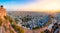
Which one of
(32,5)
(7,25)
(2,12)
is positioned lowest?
(7,25)

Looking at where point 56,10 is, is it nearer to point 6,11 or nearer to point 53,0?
point 53,0

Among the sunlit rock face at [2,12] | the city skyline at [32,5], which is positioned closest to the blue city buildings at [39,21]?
the city skyline at [32,5]

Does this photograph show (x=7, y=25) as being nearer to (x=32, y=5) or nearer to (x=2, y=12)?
(x=2, y=12)

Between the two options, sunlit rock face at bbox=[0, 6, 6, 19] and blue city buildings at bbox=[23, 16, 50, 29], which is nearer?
sunlit rock face at bbox=[0, 6, 6, 19]

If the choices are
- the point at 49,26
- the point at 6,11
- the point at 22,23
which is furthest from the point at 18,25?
the point at 49,26

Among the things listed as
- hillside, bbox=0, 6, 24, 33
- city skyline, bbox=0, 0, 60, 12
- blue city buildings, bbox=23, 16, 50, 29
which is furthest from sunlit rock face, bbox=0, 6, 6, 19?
blue city buildings, bbox=23, 16, 50, 29

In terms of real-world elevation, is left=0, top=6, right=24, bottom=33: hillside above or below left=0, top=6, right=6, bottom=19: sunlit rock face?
below

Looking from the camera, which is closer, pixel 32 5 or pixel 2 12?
pixel 2 12

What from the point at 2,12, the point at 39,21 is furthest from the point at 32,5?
the point at 2,12

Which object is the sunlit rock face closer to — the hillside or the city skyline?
the hillside

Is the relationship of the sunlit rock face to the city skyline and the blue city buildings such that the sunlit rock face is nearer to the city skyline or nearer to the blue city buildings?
the city skyline

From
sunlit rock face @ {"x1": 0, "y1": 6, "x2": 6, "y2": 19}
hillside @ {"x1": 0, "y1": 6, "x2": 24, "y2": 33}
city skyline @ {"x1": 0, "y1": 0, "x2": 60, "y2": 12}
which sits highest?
city skyline @ {"x1": 0, "y1": 0, "x2": 60, "y2": 12}
